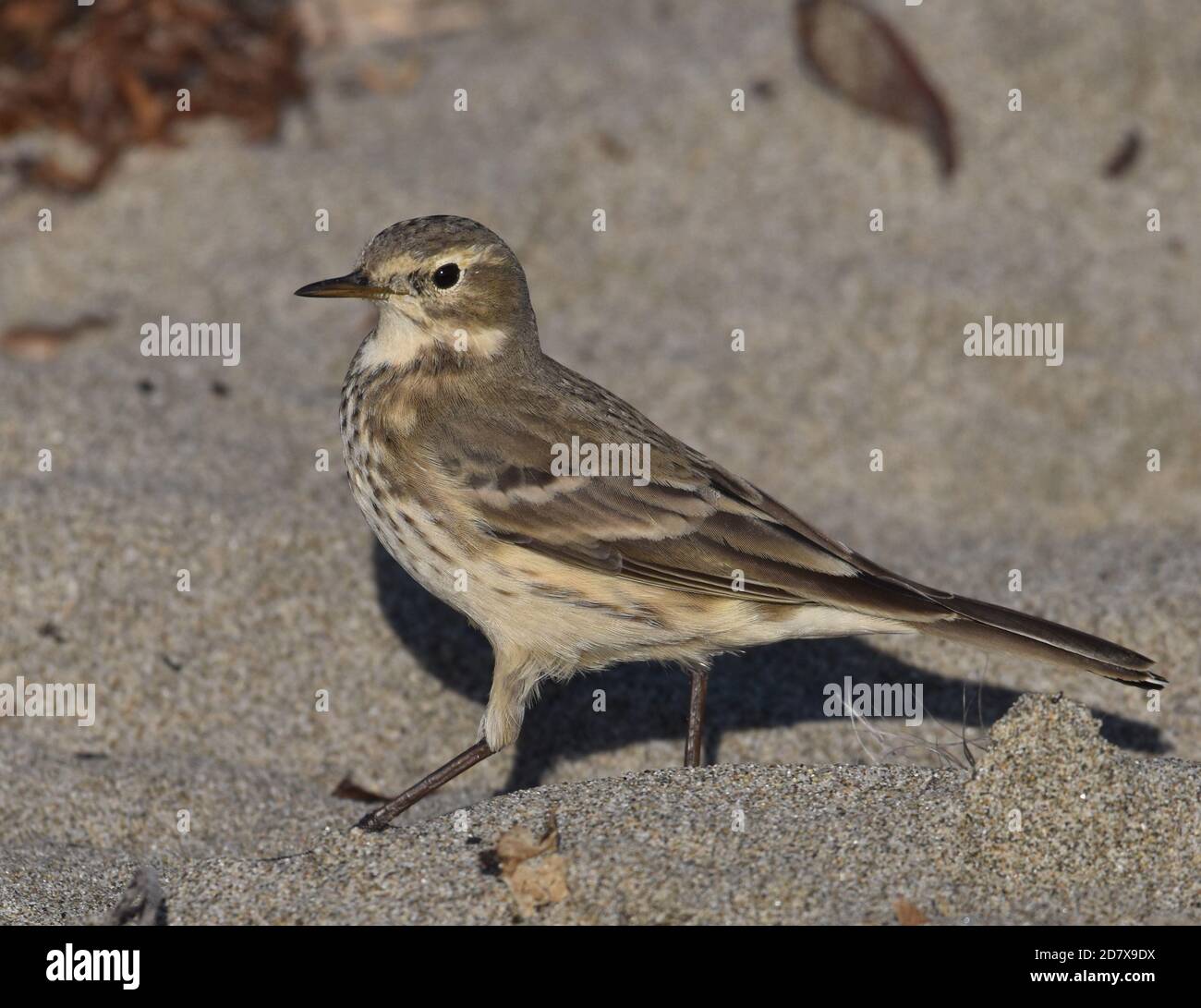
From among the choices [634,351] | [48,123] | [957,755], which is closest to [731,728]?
[957,755]

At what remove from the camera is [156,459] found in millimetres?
6977

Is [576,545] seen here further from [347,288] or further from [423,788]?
[347,288]

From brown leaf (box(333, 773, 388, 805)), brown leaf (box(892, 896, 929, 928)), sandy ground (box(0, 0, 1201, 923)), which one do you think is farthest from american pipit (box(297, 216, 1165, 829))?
brown leaf (box(892, 896, 929, 928))

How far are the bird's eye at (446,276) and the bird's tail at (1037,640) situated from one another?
6.48ft

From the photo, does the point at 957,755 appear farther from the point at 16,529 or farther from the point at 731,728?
the point at 16,529

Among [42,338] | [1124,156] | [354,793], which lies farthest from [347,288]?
[1124,156]

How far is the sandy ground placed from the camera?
14.3 ft

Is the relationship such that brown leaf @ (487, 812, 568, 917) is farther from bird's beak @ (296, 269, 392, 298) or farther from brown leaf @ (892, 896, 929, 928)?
bird's beak @ (296, 269, 392, 298)

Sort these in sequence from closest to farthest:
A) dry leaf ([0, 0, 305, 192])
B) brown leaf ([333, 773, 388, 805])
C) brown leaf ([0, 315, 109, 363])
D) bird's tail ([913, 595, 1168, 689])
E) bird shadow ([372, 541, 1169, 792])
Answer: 1. bird's tail ([913, 595, 1168, 689])
2. brown leaf ([333, 773, 388, 805])
3. bird shadow ([372, 541, 1169, 792])
4. brown leaf ([0, 315, 109, 363])
5. dry leaf ([0, 0, 305, 192])

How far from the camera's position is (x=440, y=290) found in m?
5.44

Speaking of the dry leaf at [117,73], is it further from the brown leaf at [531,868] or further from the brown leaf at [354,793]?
the brown leaf at [531,868]

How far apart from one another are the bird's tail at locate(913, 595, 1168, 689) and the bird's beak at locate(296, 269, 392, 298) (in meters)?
2.15

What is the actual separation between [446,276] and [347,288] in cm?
35

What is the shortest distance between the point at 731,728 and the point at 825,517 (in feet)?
5.48
